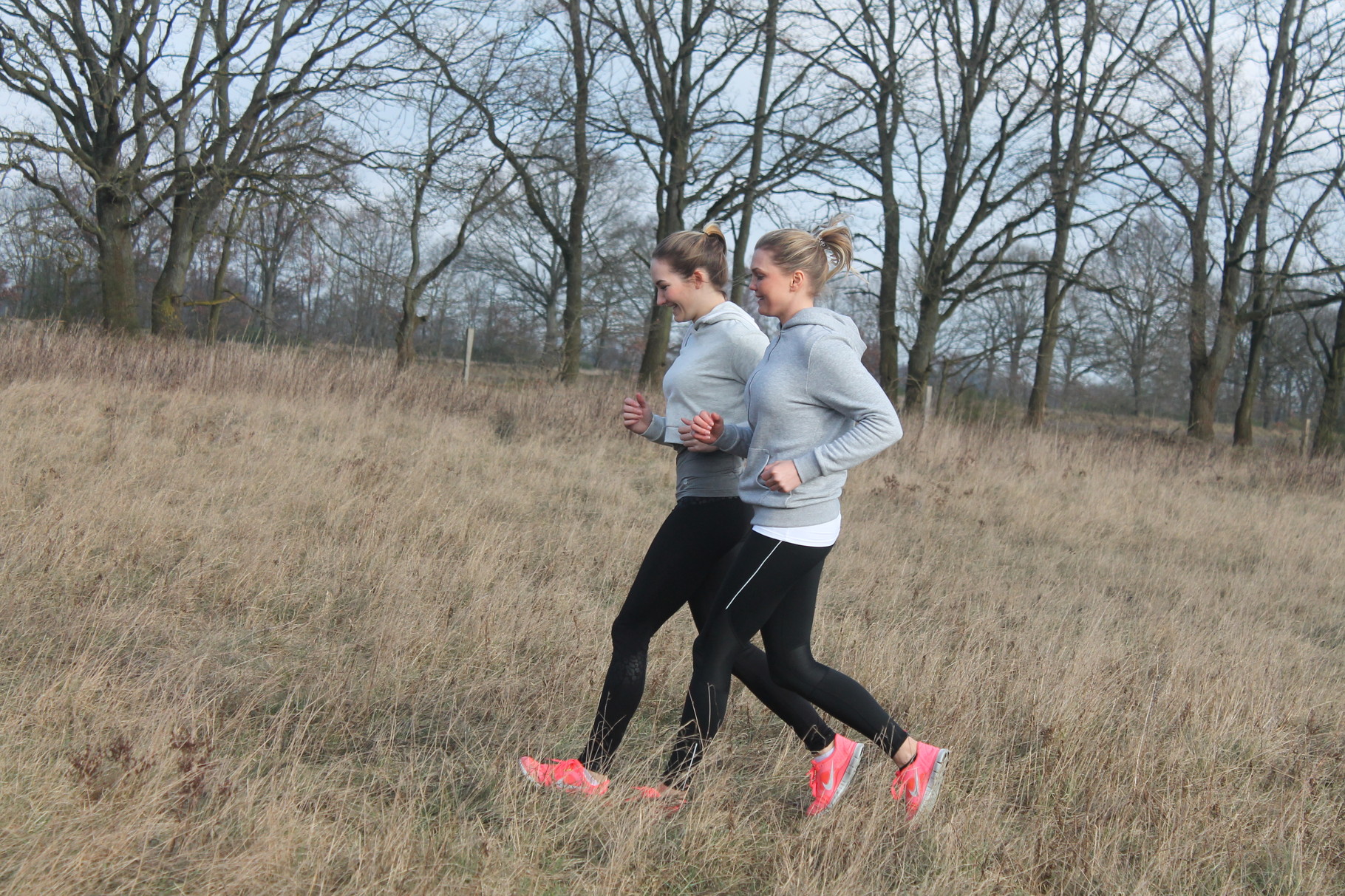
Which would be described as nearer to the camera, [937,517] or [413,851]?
[413,851]

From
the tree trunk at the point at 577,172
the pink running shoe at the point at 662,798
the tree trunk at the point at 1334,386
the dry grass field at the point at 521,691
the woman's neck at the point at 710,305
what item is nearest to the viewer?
the dry grass field at the point at 521,691

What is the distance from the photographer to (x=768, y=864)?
7.96 feet

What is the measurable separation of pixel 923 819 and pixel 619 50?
17.4 meters

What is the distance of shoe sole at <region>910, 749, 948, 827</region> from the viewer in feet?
8.55

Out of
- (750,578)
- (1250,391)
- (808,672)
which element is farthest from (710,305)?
(1250,391)

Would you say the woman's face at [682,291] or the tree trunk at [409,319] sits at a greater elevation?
the tree trunk at [409,319]

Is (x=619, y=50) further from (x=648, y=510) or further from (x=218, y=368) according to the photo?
(x=648, y=510)

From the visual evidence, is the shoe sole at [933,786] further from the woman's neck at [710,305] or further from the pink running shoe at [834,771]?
the woman's neck at [710,305]

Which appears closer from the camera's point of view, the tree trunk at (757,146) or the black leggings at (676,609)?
the black leggings at (676,609)

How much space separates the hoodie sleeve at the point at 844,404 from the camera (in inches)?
94.0

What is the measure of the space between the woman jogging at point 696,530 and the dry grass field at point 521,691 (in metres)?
0.18

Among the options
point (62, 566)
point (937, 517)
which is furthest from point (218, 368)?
point (937, 517)

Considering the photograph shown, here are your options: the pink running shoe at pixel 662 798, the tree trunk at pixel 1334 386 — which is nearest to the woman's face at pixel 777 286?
the pink running shoe at pixel 662 798

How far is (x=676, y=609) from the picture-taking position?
2.66 m
